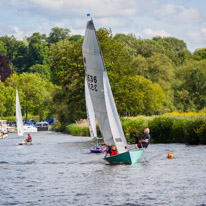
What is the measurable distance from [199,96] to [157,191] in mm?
76606

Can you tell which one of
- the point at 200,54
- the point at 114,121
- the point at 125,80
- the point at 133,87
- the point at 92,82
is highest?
the point at 200,54

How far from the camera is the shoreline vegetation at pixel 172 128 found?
155 ft

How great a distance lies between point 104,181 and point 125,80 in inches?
1998

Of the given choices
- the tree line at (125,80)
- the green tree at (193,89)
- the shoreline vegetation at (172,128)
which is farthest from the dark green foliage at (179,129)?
the green tree at (193,89)

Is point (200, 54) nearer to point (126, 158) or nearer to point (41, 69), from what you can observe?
point (41, 69)

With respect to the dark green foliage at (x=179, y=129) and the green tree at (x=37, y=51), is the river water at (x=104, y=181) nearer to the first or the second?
the dark green foliage at (x=179, y=129)

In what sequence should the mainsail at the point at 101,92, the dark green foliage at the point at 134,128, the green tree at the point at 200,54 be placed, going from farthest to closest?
the green tree at the point at 200,54, the dark green foliage at the point at 134,128, the mainsail at the point at 101,92

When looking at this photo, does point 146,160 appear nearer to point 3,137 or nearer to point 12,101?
point 3,137

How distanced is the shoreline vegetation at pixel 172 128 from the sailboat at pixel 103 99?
16.9 metres

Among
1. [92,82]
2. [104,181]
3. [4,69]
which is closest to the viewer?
[104,181]

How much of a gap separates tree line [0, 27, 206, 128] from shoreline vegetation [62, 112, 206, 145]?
218 inches

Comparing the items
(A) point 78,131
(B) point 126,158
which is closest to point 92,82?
(B) point 126,158

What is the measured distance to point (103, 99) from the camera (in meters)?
30.6

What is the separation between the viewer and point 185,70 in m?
105
